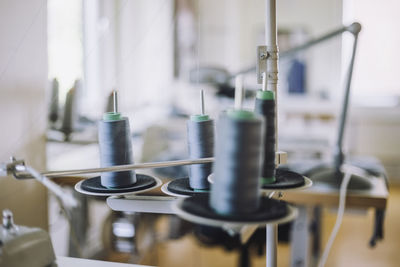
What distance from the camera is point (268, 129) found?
2.71ft

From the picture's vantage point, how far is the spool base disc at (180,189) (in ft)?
3.03

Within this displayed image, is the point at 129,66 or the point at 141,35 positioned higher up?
the point at 141,35

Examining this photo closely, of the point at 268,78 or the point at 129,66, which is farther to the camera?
the point at 129,66

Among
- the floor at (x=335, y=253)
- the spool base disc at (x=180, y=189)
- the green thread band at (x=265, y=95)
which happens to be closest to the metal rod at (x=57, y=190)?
the spool base disc at (x=180, y=189)

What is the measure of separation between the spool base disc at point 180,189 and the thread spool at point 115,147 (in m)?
0.08

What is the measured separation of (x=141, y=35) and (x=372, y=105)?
273cm

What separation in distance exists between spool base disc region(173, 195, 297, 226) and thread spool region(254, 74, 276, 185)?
11cm

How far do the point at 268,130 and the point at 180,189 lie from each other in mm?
232

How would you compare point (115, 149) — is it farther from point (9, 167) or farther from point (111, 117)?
point (9, 167)

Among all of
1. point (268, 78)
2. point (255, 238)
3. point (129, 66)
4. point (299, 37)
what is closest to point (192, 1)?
point (299, 37)

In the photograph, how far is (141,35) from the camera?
13.5 ft

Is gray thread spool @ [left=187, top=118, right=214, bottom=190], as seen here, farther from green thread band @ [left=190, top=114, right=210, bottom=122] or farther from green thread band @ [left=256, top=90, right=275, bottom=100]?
green thread band @ [left=256, top=90, right=275, bottom=100]

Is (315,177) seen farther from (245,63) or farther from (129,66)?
(245,63)

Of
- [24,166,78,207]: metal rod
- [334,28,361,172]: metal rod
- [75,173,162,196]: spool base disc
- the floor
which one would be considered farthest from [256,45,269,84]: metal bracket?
the floor
